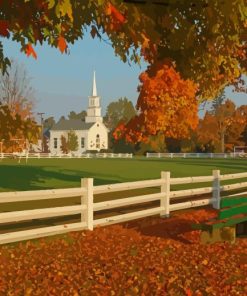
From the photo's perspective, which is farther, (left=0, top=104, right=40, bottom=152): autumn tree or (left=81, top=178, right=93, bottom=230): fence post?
(left=81, top=178, right=93, bottom=230): fence post

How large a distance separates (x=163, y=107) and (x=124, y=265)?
14.9 meters

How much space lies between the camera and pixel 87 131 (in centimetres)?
13950

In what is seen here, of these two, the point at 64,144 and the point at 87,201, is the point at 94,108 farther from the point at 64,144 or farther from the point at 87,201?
the point at 87,201

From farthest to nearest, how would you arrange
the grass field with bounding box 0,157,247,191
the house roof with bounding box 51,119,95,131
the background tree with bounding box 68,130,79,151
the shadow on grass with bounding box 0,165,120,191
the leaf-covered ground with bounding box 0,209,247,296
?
the house roof with bounding box 51,119,95,131 < the background tree with bounding box 68,130,79,151 < the grass field with bounding box 0,157,247,191 < the shadow on grass with bounding box 0,165,120,191 < the leaf-covered ground with bounding box 0,209,247,296

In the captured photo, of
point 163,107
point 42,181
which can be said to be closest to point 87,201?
point 163,107

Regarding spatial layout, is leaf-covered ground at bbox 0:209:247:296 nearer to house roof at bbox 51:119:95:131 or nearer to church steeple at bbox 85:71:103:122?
house roof at bbox 51:119:95:131

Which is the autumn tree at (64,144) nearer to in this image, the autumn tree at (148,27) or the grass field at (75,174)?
the grass field at (75,174)

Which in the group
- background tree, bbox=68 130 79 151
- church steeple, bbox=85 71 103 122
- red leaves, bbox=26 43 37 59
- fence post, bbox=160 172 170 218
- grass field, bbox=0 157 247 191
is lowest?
grass field, bbox=0 157 247 191

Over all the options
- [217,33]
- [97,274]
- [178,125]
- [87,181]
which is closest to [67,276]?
[97,274]

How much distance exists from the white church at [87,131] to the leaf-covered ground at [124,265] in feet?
412

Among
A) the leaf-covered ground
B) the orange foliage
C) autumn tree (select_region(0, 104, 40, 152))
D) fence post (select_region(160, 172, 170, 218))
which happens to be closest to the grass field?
the orange foliage

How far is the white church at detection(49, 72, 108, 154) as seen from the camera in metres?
140

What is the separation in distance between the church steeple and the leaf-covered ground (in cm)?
13719

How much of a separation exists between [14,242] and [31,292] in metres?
4.20
